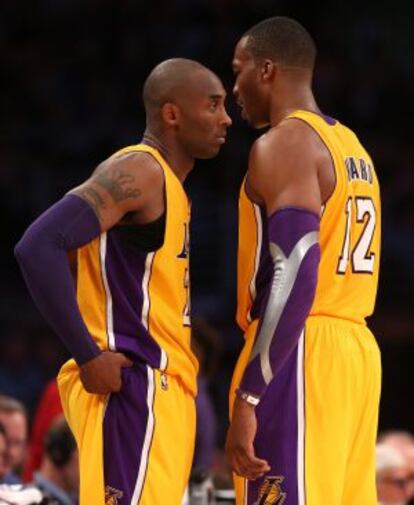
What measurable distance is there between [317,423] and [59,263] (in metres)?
0.87

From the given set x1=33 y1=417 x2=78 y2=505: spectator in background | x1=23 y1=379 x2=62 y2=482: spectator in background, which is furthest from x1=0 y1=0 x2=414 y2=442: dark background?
x1=33 y1=417 x2=78 y2=505: spectator in background

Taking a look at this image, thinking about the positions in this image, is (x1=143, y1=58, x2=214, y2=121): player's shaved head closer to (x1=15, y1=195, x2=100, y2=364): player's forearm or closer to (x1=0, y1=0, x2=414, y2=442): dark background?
(x1=15, y1=195, x2=100, y2=364): player's forearm

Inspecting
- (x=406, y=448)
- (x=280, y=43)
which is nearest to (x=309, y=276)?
(x=280, y=43)

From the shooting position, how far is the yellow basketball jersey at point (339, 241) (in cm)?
461

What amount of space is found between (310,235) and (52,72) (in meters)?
8.89

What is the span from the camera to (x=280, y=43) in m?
4.74

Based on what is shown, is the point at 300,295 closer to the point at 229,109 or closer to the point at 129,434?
the point at 129,434

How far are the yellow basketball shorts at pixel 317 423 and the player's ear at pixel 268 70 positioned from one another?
742mm

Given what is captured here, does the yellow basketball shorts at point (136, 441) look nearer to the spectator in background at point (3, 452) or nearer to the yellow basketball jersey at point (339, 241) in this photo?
the yellow basketball jersey at point (339, 241)

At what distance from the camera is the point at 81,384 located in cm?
468

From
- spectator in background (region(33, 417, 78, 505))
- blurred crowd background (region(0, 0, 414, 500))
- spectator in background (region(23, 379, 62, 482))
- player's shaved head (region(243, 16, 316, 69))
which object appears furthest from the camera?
blurred crowd background (region(0, 0, 414, 500))

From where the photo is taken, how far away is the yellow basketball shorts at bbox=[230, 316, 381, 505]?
4.45 m

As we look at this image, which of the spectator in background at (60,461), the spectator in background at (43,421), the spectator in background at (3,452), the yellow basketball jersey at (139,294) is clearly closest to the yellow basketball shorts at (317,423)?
the yellow basketball jersey at (139,294)

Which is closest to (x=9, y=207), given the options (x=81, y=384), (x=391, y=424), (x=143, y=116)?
(x=143, y=116)
